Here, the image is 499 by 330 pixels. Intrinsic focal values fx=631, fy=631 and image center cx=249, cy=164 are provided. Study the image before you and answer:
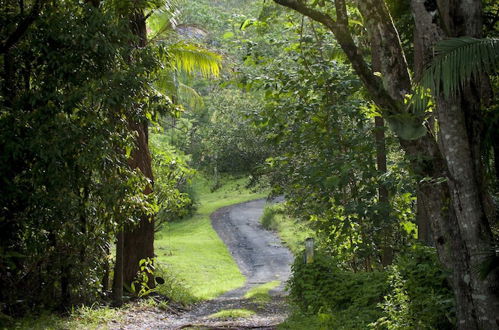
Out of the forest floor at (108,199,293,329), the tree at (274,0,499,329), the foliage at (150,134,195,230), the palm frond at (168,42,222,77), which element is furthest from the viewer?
the foliage at (150,134,195,230)

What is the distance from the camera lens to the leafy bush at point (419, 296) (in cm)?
707

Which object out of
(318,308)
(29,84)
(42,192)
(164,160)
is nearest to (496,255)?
(318,308)

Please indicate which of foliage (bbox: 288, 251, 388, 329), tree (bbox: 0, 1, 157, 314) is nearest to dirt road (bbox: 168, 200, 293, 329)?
foliage (bbox: 288, 251, 388, 329)

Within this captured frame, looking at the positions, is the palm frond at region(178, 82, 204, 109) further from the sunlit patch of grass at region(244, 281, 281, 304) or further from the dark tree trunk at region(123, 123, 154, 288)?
the sunlit patch of grass at region(244, 281, 281, 304)

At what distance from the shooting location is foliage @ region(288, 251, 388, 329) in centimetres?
885

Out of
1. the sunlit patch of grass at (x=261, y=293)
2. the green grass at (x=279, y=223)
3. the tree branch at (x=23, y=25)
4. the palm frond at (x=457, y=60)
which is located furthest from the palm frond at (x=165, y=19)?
the green grass at (x=279, y=223)

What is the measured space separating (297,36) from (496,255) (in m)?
6.79

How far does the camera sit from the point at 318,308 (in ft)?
33.9

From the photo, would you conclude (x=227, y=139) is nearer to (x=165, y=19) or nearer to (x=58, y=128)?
(x=165, y=19)

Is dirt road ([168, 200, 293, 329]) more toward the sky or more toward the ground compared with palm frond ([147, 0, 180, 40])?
more toward the ground

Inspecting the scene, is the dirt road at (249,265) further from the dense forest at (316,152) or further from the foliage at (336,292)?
the dense forest at (316,152)

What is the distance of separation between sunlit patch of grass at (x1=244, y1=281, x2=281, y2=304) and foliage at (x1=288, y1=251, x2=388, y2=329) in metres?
4.23

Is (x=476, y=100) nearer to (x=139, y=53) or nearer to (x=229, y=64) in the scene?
(x=139, y=53)

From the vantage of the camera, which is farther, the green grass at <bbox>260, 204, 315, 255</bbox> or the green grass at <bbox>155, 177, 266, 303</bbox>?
the green grass at <bbox>260, 204, 315, 255</bbox>
